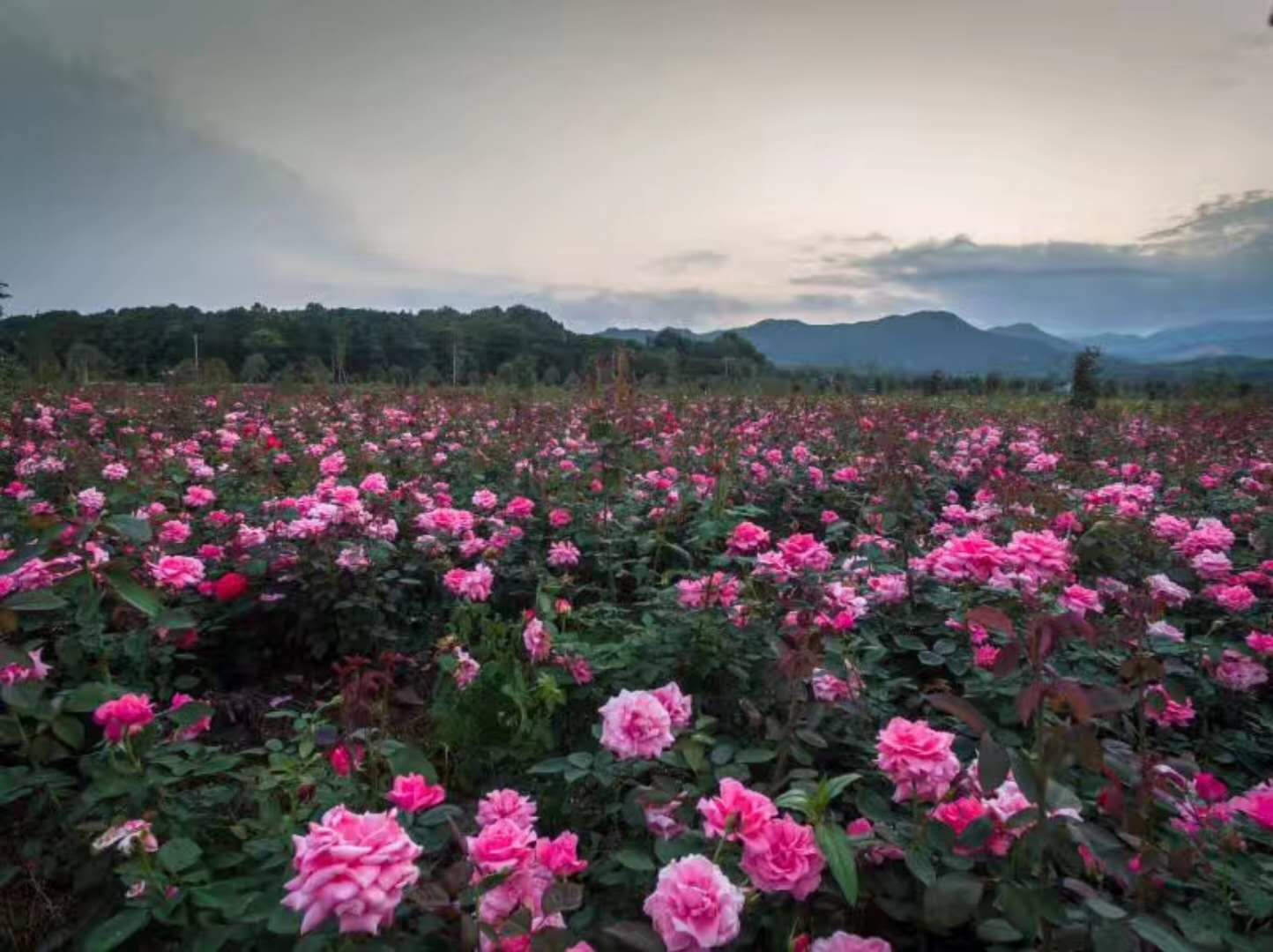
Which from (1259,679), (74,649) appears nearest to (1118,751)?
(1259,679)

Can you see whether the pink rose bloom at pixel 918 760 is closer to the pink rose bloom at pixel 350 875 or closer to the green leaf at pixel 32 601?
the pink rose bloom at pixel 350 875

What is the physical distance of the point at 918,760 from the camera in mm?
1139

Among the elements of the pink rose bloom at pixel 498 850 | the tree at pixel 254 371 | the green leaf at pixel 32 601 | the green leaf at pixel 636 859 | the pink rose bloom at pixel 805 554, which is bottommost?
the green leaf at pixel 636 859

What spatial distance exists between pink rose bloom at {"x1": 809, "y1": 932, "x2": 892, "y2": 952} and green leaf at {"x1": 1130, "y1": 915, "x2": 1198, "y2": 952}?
1.04 feet

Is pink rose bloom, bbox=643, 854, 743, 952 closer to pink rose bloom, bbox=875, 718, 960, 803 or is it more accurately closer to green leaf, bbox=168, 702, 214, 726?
pink rose bloom, bbox=875, 718, 960, 803

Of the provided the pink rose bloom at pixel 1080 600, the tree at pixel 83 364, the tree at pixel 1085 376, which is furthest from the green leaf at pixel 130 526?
the tree at pixel 1085 376

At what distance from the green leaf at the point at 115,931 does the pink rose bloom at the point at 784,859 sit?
0.95m

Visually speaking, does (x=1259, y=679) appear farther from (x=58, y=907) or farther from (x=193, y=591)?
(x=193, y=591)

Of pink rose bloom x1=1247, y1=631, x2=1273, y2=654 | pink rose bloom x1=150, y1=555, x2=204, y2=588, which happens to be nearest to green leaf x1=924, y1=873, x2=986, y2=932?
pink rose bloom x1=1247, y1=631, x2=1273, y2=654

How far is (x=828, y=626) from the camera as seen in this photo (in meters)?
1.67

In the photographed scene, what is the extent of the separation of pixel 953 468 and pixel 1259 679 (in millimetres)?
3126

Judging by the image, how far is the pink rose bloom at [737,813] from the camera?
3.40 feet

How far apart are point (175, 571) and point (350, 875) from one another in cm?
171

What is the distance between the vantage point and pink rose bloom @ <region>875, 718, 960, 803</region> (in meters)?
1.14
